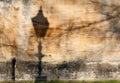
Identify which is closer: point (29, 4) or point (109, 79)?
point (29, 4)

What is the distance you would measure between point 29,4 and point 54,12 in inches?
26.9

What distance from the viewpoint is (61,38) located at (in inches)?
286

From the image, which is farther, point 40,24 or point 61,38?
point 61,38

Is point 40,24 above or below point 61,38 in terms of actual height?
above

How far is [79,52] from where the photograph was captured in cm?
738

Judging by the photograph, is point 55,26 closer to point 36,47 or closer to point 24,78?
point 36,47

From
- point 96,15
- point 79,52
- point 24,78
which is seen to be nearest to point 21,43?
point 24,78

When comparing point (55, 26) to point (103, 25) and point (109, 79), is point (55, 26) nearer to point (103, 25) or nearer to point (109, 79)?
point (103, 25)

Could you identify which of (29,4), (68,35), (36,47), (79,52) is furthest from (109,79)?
(29,4)

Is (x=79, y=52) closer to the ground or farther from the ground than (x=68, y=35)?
closer to the ground

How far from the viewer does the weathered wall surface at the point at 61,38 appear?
23.2 ft

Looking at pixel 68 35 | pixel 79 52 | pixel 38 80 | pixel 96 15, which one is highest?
pixel 96 15

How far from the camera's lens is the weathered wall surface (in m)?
7.08

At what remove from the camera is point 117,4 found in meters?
7.14
